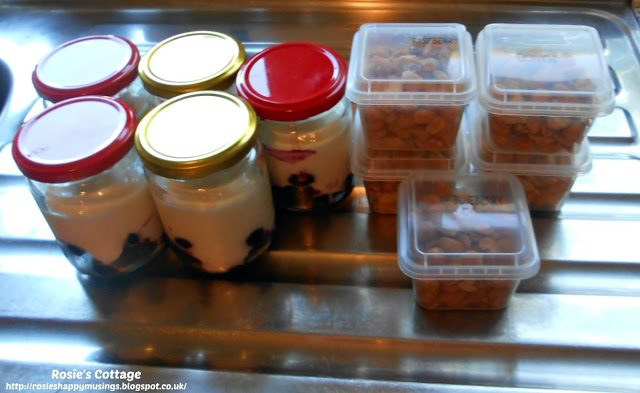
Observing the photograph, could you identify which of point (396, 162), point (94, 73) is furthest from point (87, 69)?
point (396, 162)

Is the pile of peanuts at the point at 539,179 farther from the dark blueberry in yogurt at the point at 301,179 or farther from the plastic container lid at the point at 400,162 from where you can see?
the dark blueberry in yogurt at the point at 301,179

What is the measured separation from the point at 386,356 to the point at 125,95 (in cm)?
46

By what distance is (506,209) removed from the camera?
0.60 meters

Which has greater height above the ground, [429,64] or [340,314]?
[429,64]

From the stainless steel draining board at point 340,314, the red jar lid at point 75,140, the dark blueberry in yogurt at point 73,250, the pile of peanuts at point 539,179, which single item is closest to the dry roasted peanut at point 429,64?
the pile of peanuts at point 539,179

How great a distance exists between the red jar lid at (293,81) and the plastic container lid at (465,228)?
143 millimetres

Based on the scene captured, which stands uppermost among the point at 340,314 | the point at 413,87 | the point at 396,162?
the point at 413,87

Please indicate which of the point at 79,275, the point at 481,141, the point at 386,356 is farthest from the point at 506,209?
the point at 79,275

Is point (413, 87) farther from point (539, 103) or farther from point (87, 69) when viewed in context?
point (87, 69)

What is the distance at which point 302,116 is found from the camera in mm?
601

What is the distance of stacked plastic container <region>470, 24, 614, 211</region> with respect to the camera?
577 mm

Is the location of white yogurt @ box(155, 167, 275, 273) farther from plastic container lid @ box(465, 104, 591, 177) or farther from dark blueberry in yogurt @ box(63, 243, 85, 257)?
plastic container lid @ box(465, 104, 591, 177)

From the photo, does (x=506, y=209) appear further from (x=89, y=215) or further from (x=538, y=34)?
(x=89, y=215)

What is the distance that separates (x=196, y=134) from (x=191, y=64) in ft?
0.52
